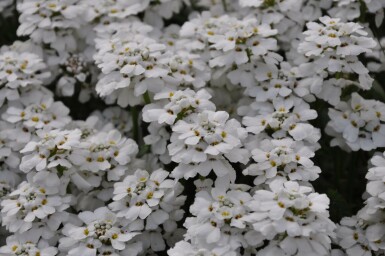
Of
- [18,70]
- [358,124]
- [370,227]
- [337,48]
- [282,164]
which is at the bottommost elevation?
[370,227]

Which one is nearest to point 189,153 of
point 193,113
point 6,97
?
point 193,113

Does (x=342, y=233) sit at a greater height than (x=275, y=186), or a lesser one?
lesser

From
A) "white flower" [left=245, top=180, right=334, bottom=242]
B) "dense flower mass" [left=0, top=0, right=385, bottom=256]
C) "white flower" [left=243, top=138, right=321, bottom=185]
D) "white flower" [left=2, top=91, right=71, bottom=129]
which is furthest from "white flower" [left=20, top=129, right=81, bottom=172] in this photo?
"white flower" [left=245, top=180, right=334, bottom=242]

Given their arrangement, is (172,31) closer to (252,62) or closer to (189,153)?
(252,62)

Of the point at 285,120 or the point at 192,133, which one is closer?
the point at 192,133

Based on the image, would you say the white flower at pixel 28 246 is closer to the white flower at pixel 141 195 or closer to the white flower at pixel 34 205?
the white flower at pixel 34 205

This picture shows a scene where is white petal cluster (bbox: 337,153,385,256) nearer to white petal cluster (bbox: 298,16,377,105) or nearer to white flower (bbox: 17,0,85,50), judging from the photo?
white petal cluster (bbox: 298,16,377,105)

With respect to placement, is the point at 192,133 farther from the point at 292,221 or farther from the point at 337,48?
the point at 337,48

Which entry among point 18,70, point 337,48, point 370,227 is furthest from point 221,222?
point 18,70
